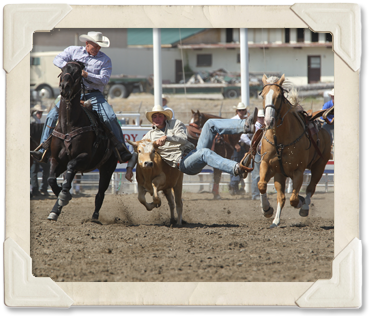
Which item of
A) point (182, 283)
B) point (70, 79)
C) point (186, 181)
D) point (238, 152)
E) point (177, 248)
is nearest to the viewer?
point (182, 283)

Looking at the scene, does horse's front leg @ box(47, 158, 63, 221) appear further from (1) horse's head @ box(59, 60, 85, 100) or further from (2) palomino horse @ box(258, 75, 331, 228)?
(2) palomino horse @ box(258, 75, 331, 228)

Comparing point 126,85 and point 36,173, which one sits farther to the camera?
point 126,85

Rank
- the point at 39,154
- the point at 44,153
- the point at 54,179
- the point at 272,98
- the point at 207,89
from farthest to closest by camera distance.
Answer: the point at 207,89
the point at 39,154
the point at 44,153
the point at 54,179
the point at 272,98

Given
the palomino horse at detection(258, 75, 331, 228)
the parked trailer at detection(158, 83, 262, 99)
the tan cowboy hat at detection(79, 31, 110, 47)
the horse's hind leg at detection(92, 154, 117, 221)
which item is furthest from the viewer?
the parked trailer at detection(158, 83, 262, 99)

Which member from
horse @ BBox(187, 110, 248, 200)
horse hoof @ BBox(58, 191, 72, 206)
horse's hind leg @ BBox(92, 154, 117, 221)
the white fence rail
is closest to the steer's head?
horse's hind leg @ BBox(92, 154, 117, 221)

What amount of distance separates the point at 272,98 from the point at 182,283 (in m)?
2.68

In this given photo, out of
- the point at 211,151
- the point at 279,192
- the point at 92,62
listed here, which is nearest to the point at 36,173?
the point at 92,62

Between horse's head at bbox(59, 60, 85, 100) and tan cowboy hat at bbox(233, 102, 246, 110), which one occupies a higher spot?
horse's head at bbox(59, 60, 85, 100)

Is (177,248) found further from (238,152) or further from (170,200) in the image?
(238,152)

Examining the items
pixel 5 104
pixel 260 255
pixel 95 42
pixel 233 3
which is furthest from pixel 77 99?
pixel 260 255

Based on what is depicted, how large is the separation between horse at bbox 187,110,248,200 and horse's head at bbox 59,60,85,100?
13.8 feet

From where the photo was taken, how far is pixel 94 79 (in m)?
8.47

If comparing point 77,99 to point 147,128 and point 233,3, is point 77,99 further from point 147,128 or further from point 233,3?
point 147,128

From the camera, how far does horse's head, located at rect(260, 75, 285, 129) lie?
7.38 metres
